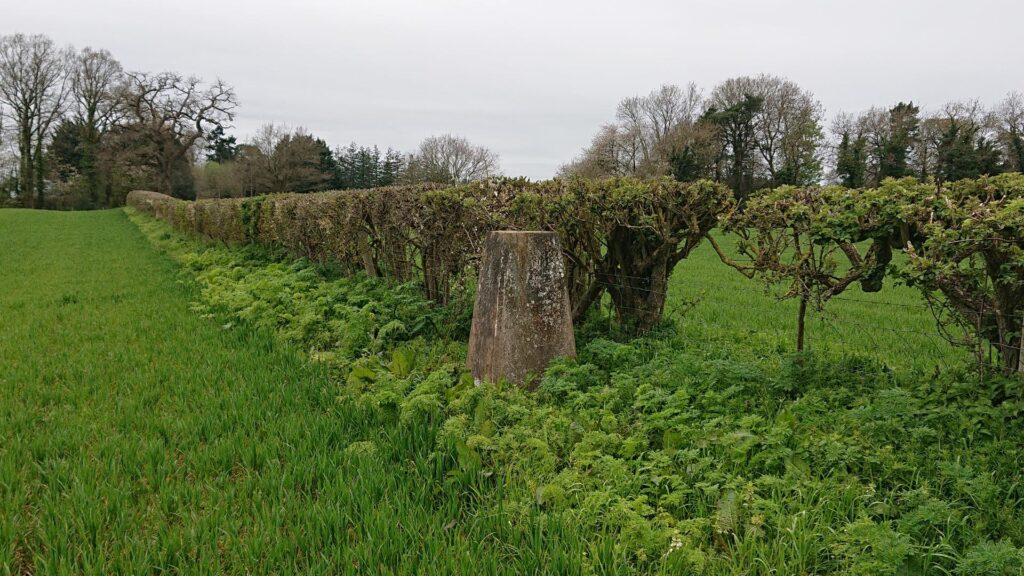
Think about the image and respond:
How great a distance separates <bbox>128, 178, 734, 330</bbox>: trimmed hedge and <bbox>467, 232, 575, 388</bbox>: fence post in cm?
82

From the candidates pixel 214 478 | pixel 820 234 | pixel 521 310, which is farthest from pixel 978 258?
pixel 214 478

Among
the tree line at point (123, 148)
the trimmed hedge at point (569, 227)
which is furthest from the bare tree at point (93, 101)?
Answer: the trimmed hedge at point (569, 227)

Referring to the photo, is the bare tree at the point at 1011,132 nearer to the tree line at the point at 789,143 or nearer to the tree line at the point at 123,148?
the tree line at the point at 789,143

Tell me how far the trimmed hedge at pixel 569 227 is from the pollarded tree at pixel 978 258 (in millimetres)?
1663

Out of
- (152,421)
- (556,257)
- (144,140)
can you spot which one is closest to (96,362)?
(152,421)

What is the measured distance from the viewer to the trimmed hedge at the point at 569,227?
196 inches

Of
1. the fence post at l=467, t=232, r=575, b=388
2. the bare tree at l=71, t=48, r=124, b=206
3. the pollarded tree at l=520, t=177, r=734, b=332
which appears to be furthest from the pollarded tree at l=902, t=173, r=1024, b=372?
the bare tree at l=71, t=48, r=124, b=206

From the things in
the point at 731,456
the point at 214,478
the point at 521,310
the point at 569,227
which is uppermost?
the point at 569,227

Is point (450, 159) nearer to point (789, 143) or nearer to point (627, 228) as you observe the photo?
point (789, 143)

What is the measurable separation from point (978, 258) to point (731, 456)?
6.48 feet

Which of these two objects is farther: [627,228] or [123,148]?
[123,148]

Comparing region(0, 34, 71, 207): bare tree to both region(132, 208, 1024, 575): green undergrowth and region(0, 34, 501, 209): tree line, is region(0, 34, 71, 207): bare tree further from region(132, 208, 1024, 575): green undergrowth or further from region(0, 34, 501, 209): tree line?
region(132, 208, 1024, 575): green undergrowth

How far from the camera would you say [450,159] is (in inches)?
2172

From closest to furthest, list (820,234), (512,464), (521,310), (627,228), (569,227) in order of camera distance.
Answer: (512,464), (820,234), (521,310), (627,228), (569,227)
